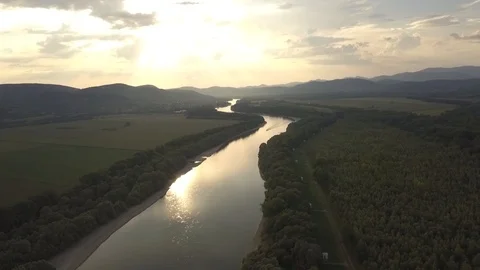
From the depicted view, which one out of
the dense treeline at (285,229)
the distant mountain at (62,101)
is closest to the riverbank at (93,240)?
the dense treeline at (285,229)

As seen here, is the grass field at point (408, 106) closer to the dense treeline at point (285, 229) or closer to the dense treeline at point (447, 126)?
the dense treeline at point (447, 126)

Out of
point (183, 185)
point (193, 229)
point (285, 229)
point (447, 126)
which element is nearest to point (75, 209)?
point (193, 229)

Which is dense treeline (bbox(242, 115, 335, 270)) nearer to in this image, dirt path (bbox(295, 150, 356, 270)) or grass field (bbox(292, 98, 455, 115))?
dirt path (bbox(295, 150, 356, 270))

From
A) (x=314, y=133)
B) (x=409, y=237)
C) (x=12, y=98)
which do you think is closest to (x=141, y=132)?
(x=314, y=133)

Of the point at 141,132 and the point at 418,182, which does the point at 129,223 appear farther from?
the point at 141,132

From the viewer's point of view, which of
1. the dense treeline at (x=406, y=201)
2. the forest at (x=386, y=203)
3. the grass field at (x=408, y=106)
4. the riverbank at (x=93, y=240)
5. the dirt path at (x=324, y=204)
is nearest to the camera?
the dense treeline at (x=406, y=201)

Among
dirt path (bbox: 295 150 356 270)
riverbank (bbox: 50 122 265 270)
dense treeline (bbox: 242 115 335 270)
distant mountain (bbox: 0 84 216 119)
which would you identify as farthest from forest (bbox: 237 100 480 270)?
distant mountain (bbox: 0 84 216 119)
